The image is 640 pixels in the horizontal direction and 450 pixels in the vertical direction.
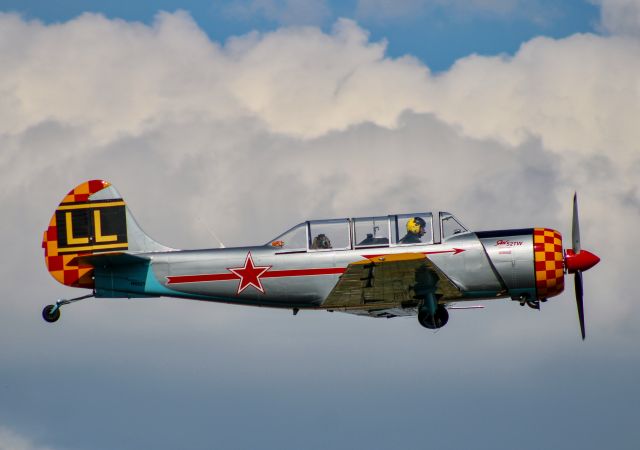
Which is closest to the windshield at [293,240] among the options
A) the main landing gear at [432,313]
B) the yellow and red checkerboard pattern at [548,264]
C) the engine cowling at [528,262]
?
the main landing gear at [432,313]

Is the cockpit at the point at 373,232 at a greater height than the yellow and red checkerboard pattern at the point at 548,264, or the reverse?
the cockpit at the point at 373,232

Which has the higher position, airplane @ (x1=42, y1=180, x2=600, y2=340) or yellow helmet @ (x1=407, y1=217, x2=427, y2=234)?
yellow helmet @ (x1=407, y1=217, x2=427, y2=234)

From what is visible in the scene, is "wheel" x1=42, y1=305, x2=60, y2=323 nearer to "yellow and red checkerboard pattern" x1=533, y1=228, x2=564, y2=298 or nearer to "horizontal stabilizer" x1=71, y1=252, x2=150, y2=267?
"horizontal stabilizer" x1=71, y1=252, x2=150, y2=267

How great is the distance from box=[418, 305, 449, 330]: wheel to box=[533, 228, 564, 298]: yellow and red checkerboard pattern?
1.75 metres

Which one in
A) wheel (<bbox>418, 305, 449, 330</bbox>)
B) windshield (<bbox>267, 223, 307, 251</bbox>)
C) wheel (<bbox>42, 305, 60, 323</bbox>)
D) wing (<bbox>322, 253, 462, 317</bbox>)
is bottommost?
wheel (<bbox>418, 305, 449, 330</bbox>)

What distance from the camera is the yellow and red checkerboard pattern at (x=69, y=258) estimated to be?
23.3 meters

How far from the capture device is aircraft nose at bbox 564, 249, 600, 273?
21906 millimetres

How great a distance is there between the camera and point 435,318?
22.3 m

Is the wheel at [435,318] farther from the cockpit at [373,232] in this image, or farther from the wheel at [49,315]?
the wheel at [49,315]

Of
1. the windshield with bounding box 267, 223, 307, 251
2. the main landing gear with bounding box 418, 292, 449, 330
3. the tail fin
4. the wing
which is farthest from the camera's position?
the tail fin

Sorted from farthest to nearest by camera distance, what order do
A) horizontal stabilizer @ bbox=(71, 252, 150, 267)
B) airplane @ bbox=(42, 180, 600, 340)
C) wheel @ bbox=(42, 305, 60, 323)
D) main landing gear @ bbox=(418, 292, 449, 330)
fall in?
wheel @ bbox=(42, 305, 60, 323)
horizontal stabilizer @ bbox=(71, 252, 150, 267)
main landing gear @ bbox=(418, 292, 449, 330)
airplane @ bbox=(42, 180, 600, 340)

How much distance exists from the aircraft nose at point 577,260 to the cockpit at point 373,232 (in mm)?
1877

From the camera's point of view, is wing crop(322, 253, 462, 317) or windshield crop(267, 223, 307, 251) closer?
wing crop(322, 253, 462, 317)

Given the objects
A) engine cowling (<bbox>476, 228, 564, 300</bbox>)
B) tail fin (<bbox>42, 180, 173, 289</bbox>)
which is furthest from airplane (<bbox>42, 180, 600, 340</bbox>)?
tail fin (<bbox>42, 180, 173, 289</bbox>)
